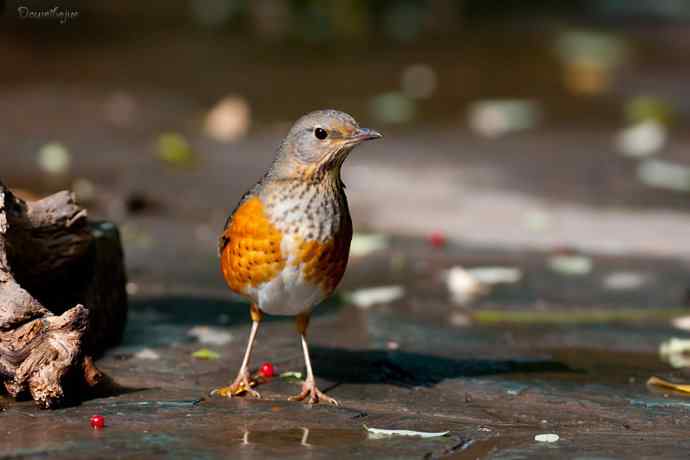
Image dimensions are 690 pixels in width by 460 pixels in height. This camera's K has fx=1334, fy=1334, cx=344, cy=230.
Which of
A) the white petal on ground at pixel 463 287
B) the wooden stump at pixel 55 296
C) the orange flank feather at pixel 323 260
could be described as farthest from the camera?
the white petal on ground at pixel 463 287

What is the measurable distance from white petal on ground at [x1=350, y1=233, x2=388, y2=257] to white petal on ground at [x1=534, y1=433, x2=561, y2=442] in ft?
13.4

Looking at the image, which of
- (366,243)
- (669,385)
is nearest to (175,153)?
(366,243)

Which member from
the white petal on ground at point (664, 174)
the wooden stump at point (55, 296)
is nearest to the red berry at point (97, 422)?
the wooden stump at point (55, 296)

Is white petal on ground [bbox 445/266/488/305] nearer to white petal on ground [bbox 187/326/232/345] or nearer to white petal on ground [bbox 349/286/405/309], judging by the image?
white petal on ground [bbox 349/286/405/309]

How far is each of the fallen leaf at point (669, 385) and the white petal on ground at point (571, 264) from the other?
2504 millimetres

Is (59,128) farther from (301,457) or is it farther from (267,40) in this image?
(301,457)

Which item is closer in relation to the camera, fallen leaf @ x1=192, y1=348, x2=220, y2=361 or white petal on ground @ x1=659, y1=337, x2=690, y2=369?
fallen leaf @ x1=192, y1=348, x2=220, y2=361

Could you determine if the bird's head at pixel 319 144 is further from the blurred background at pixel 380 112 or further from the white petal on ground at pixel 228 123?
the white petal on ground at pixel 228 123

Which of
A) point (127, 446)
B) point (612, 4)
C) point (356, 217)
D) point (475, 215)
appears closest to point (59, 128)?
point (356, 217)

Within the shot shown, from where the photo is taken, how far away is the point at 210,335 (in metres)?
7.06

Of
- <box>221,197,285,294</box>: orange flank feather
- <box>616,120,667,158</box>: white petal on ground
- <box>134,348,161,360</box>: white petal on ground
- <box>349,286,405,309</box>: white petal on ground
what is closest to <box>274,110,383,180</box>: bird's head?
<box>221,197,285,294</box>: orange flank feather

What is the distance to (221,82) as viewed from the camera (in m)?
14.5

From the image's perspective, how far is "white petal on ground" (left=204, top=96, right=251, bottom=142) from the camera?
488 inches

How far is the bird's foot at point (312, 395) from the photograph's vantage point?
5.87 meters
